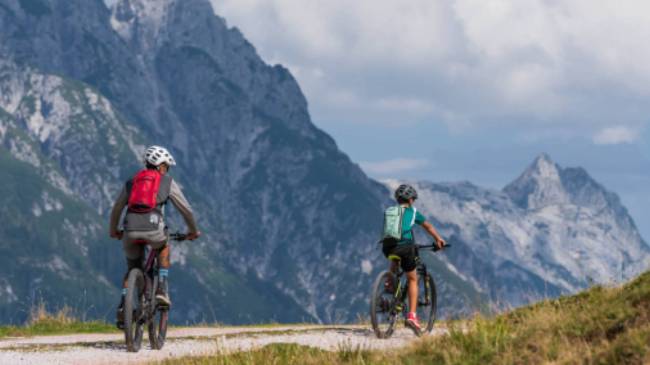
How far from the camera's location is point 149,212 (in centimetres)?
1549

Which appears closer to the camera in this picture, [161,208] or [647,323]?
[647,323]

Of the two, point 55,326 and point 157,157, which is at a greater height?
point 157,157

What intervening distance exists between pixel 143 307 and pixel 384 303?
15.1ft

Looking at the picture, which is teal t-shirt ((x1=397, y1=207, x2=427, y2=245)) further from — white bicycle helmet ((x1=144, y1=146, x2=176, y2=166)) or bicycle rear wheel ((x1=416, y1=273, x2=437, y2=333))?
white bicycle helmet ((x1=144, y1=146, x2=176, y2=166))

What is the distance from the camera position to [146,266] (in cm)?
1590

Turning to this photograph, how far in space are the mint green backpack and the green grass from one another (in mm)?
8741

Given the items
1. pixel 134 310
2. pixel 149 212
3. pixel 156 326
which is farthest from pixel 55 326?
pixel 149 212

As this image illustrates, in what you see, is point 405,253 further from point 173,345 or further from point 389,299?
point 173,345

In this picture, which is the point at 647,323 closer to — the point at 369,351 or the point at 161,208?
the point at 369,351

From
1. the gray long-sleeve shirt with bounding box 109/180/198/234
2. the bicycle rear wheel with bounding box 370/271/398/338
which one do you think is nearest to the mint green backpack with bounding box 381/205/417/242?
the bicycle rear wheel with bounding box 370/271/398/338

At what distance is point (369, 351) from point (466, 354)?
1.70 meters

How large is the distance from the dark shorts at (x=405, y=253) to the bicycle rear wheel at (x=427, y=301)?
35.7 inches

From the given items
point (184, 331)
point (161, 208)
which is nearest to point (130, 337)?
point (161, 208)

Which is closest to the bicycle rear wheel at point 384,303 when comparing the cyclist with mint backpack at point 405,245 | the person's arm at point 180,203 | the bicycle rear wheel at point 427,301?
the cyclist with mint backpack at point 405,245
